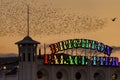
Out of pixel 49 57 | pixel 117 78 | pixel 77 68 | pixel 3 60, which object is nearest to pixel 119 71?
pixel 117 78

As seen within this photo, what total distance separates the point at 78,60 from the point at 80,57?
1111mm

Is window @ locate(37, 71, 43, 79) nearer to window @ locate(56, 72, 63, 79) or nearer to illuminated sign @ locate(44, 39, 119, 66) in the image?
illuminated sign @ locate(44, 39, 119, 66)

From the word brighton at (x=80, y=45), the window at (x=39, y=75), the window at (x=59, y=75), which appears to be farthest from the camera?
the word brighton at (x=80, y=45)

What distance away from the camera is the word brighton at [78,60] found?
102312 millimetres

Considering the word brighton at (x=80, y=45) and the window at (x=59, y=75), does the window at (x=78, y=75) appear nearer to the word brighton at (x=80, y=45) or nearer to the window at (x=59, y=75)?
the window at (x=59, y=75)

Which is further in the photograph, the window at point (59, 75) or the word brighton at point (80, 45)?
the word brighton at point (80, 45)

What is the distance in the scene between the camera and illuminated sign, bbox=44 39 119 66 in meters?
103

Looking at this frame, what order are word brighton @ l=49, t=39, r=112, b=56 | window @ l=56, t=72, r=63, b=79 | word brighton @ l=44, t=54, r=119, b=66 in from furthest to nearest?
word brighton @ l=49, t=39, r=112, b=56 < window @ l=56, t=72, r=63, b=79 < word brighton @ l=44, t=54, r=119, b=66

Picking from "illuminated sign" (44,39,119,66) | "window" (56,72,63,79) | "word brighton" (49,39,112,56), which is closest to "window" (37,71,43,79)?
"illuminated sign" (44,39,119,66)

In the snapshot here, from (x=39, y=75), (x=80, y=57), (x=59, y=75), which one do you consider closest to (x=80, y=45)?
(x=80, y=57)

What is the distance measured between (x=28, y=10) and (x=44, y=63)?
12054mm

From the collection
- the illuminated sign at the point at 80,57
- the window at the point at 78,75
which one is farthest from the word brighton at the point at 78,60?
the window at the point at 78,75

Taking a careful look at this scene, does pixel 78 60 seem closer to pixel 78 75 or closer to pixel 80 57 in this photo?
pixel 80 57

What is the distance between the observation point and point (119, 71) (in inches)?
4454
